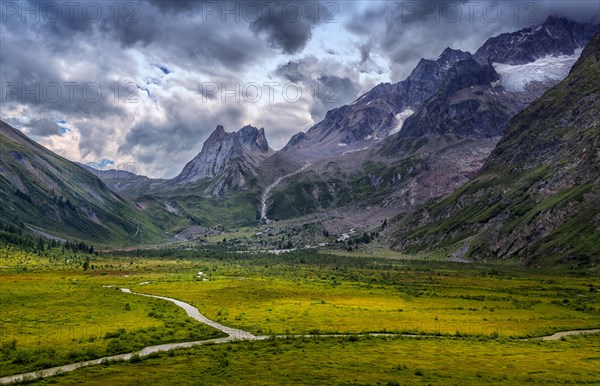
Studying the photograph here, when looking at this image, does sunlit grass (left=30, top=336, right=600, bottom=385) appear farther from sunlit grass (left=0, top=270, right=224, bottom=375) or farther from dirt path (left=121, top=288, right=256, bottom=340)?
sunlit grass (left=0, top=270, right=224, bottom=375)

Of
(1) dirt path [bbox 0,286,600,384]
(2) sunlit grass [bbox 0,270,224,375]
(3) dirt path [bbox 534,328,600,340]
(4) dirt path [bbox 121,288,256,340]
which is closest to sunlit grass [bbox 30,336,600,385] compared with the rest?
(1) dirt path [bbox 0,286,600,384]

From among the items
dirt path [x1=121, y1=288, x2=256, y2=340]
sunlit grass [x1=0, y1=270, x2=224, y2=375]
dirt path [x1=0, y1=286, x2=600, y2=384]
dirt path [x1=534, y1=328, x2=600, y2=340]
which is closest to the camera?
dirt path [x1=0, y1=286, x2=600, y2=384]

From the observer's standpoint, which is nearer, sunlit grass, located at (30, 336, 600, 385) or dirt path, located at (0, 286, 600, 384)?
sunlit grass, located at (30, 336, 600, 385)

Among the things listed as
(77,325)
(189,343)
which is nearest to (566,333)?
(189,343)

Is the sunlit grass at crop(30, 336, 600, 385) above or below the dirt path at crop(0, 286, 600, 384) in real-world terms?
above

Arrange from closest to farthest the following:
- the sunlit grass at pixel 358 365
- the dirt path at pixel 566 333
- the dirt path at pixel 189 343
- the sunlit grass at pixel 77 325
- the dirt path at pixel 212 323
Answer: the sunlit grass at pixel 358 365, the dirt path at pixel 189 343, the sunlit grass at pixel 77 325, the dirt path at pixel 212 323, the dirt path at pixel 566 333

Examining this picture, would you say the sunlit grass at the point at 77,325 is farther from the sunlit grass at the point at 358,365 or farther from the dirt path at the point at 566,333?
the dirt path at the point at 566,333

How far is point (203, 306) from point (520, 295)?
310ft

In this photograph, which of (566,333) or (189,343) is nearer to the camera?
(189,343)

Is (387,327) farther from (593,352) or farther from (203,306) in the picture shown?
(203,306)

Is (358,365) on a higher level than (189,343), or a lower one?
higher

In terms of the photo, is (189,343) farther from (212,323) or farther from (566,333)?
(566,333)

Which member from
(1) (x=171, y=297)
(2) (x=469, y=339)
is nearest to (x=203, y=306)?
(1) (x=171, y=297)

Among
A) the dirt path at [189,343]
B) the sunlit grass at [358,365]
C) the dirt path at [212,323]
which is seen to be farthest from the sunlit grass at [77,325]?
the sunlit grass at [358,365]
